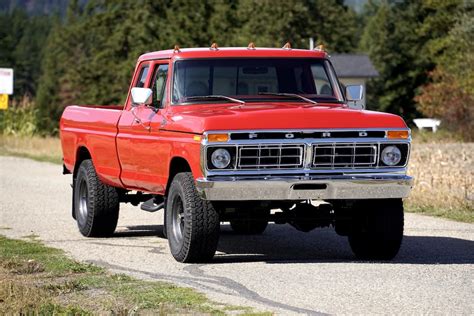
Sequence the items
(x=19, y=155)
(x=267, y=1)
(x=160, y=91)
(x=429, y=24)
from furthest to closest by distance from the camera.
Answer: (x=429, y=24), (x=267, y=1), (x=19, y=155), (x=160, y=91)

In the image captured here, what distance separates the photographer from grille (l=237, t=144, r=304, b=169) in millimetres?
11719

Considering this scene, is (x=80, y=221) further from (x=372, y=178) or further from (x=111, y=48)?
(x=111, y=48)

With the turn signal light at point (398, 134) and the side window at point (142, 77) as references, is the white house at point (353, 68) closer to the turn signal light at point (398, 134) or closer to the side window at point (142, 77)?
the side window at point (142, 77)

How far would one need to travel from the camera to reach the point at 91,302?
963 cm

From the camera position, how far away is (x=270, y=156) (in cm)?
1180

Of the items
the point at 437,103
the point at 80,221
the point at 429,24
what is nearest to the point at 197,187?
the point at 80,221

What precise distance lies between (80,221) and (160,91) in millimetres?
2495

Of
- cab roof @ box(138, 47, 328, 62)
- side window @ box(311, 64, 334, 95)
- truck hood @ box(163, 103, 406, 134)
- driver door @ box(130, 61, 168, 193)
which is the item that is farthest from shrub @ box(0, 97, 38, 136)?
truck hood @ box(163, 103, 406, 134)

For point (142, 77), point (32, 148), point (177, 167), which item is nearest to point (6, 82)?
point (32, 148)

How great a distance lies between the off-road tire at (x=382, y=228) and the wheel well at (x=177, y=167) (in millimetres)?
1640

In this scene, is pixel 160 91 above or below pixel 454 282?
above

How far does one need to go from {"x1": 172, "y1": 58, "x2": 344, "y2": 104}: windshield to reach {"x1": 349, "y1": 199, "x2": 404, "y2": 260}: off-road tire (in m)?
1.40

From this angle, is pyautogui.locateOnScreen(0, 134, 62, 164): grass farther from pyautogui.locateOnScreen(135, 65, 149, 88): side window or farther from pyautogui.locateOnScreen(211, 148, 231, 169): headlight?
pyautogui.locateOnScreen(211, 148, 231, 169): headlight

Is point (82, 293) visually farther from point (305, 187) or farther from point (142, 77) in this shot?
point (142, 77)
